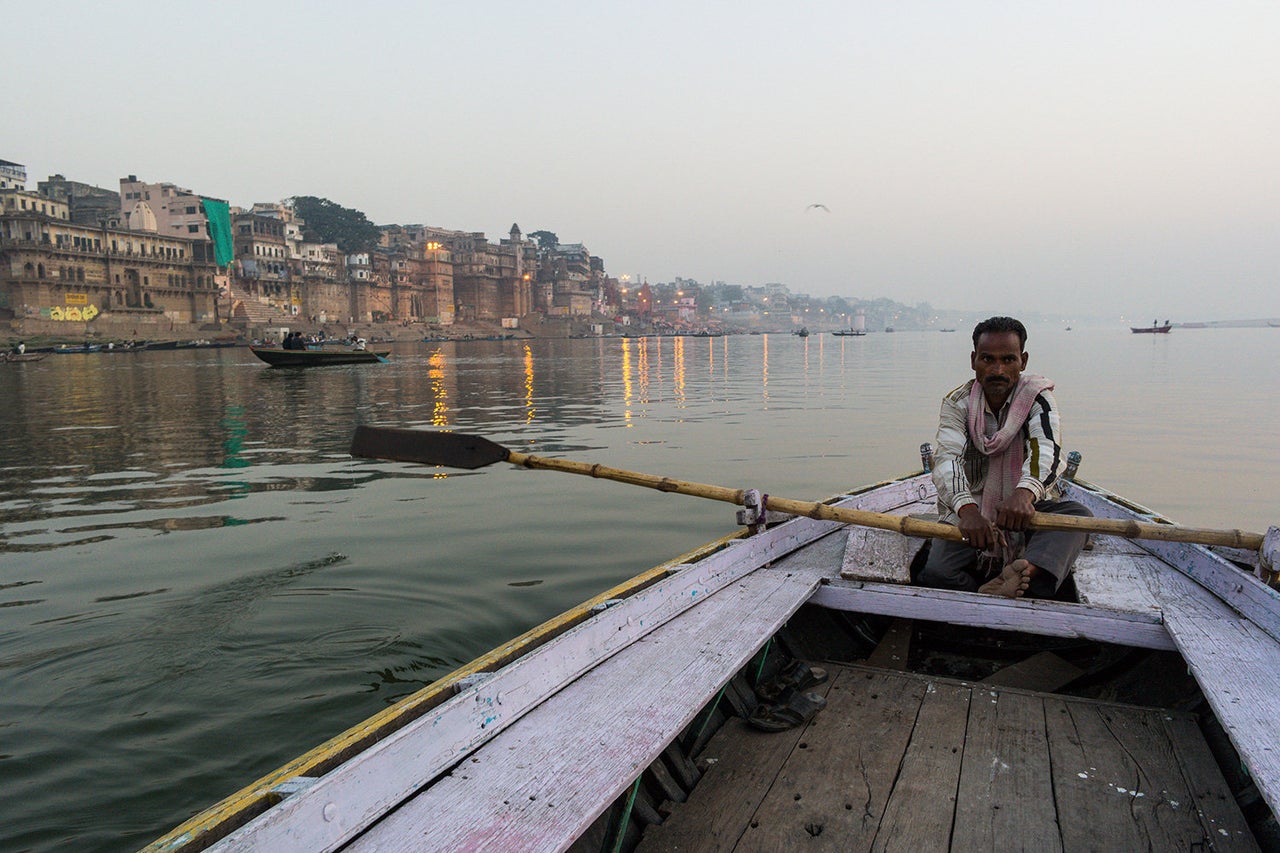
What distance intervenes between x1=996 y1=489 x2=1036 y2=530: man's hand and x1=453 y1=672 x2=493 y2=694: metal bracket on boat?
2.53 m

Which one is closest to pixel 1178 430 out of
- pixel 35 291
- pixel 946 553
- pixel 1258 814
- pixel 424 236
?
pixel 946 553

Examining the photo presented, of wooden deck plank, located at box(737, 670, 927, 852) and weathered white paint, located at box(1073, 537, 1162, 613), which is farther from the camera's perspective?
weathered white paint, located at box(1073, 537, 1162, 613)

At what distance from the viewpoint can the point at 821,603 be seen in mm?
3830

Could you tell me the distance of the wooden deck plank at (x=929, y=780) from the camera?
2.29m

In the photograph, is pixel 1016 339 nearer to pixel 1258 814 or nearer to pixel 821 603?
pixel 821 603

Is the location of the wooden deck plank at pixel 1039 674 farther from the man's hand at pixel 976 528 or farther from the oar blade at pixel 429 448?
the oar blade at pixel 429 448

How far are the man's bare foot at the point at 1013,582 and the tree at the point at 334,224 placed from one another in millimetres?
103766

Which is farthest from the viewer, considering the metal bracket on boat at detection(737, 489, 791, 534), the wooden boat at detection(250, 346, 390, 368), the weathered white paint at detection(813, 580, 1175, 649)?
the wooden boat at detection(250, 346, 390, 368)

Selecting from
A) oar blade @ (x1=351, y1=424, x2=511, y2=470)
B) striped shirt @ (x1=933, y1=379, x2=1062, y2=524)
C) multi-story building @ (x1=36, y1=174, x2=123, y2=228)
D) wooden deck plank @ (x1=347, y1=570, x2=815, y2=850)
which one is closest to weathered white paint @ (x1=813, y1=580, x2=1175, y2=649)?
striped shirt @ (x1=933, y1=379, x2=1062, y2=524)

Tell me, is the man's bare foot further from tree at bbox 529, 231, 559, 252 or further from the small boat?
tree at bbox 529, 231, 559, 252

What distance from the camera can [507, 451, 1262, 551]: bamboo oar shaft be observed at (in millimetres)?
3465

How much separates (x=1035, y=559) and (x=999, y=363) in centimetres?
103

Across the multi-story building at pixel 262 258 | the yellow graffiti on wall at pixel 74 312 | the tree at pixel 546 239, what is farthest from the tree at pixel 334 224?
the tree at pixel 546 239

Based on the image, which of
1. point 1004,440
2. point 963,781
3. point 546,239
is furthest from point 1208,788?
point 546,239
